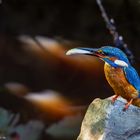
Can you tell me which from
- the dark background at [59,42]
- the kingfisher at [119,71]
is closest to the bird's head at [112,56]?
the kingfisher at [119,71]

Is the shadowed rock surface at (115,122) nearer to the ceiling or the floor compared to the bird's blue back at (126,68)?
nearer to the floor

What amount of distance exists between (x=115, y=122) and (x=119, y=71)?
3.7 inches

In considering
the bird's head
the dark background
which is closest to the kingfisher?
the bird's head

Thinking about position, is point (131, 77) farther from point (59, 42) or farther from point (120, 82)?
point (59, 42)

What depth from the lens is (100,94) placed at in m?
1.96

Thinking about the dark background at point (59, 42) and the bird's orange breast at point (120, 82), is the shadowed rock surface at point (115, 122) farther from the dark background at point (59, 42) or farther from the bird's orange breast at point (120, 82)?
the dark background at point (59, 42)

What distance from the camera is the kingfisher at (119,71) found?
38.0 inches

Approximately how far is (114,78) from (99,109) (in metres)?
0.07

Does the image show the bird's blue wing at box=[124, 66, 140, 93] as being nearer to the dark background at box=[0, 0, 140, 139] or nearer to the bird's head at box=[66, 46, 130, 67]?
the bird's head at box=[66, 46, 130, 67]

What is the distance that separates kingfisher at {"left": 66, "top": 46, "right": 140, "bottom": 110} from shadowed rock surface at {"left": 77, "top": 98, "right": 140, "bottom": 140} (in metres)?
0.01

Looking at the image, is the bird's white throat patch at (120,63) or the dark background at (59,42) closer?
the bird's white throat patch at (120,63)

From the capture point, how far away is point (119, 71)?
3.20 feet

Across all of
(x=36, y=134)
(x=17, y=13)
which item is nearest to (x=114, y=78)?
(x=36, y=134)

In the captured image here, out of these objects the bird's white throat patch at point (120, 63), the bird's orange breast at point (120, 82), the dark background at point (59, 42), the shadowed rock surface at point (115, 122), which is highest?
the dark background at point (59, 42)
